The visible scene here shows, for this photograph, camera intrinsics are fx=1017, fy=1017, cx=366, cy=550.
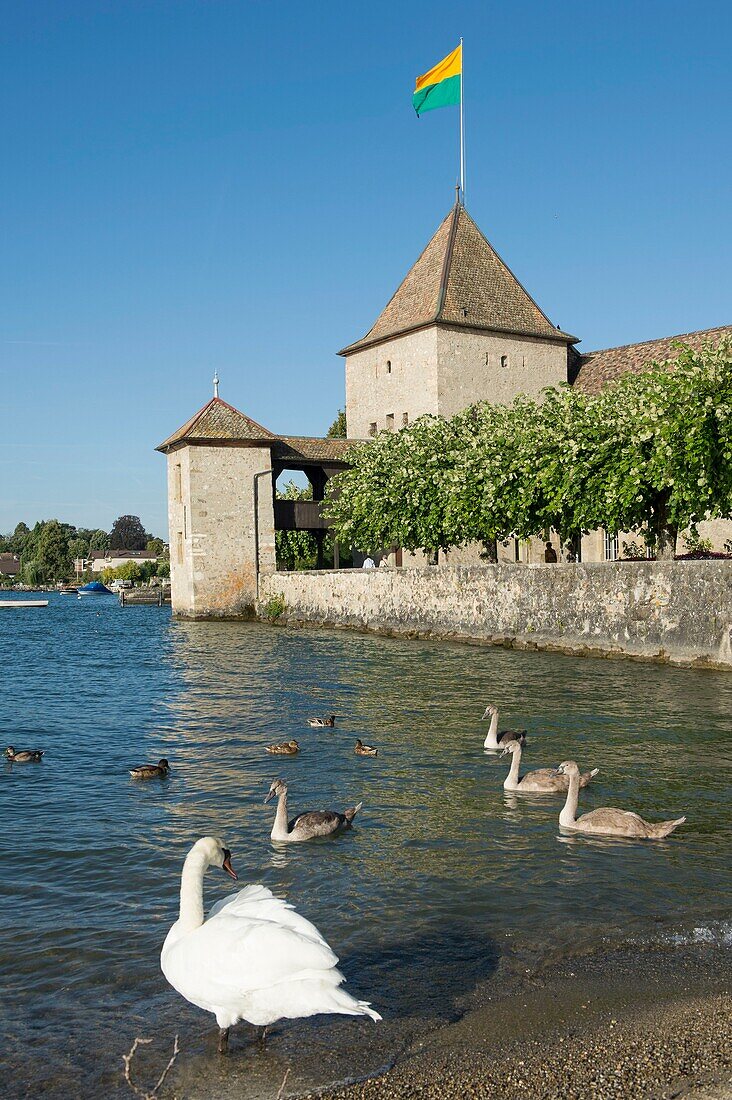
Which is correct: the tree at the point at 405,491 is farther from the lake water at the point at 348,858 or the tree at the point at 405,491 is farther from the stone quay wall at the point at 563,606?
the lake water at the point at 348,858

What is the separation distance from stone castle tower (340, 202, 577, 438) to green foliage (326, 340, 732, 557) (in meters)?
7.53

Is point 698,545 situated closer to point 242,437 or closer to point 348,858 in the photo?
point 242,437

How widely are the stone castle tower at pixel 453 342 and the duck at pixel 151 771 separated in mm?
36677

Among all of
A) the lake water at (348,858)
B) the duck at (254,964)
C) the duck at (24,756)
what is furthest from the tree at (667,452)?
the duck at (254,964)

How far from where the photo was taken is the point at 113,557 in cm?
18312

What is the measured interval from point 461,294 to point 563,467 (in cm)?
2280

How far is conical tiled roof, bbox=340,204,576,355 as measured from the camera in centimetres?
4781

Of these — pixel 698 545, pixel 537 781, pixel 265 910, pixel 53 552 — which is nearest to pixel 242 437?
pixel 698 545

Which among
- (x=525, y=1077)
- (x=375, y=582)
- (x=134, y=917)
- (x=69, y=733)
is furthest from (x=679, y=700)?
(x=375, y=582)

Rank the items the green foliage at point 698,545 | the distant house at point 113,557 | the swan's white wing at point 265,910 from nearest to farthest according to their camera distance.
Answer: the swan's white wing at point 265,910 < the green foliage at point 698,545 < the distant house at point 113,557

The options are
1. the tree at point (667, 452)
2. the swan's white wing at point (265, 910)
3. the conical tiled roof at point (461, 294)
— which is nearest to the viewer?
the swan's white wing at point (265, 910)

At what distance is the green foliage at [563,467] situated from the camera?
23.2m

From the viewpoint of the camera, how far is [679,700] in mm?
16312

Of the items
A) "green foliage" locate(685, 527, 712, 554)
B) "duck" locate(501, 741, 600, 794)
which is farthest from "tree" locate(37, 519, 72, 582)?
"duck" locate(501, 741, 600, 794)
